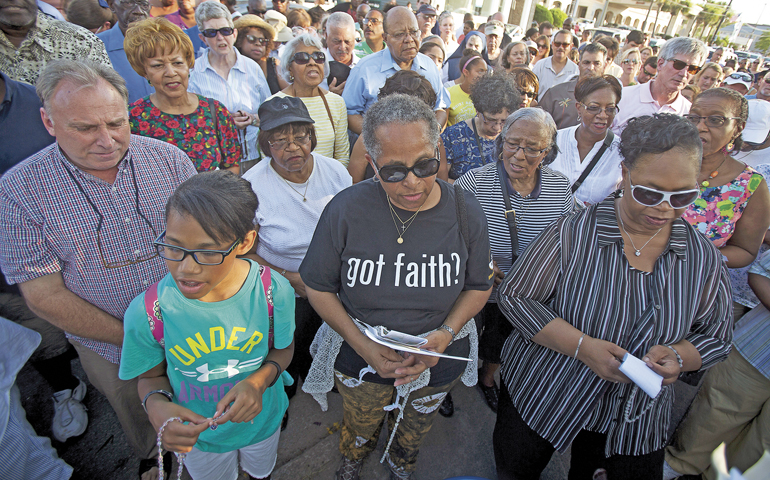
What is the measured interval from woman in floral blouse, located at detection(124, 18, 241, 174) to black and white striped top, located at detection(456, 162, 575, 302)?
1.97 m

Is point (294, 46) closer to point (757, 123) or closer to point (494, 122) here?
point (494, 122)

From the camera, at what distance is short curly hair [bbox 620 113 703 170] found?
163cm

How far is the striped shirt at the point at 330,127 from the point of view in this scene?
3.36m

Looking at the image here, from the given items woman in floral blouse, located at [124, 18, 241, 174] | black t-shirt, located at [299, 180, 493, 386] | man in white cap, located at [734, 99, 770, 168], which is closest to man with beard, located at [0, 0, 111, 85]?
woman in floral blouse, located at [124, 18, 241, 174]

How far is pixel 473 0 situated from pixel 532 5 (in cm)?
525

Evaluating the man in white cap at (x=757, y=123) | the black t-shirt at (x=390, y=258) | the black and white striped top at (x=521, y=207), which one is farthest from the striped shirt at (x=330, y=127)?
the man in white cap at (x=757, y=123)

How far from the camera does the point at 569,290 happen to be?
6.01 feet

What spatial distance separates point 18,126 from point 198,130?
977mm

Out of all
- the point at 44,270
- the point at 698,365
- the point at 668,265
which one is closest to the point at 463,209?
the point at 668,265

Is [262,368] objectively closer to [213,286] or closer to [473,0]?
[213,286]

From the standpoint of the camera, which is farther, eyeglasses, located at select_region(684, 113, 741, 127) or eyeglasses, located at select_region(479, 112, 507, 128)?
eyeglasses, located at select_region(479, 112, 507, 128)

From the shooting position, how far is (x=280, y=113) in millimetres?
2451

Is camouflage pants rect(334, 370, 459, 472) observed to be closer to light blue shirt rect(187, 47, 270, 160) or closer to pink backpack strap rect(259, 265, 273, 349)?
pink backpack strap rect(259, 265, 273, 349)

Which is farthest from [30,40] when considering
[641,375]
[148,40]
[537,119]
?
[641,375]
